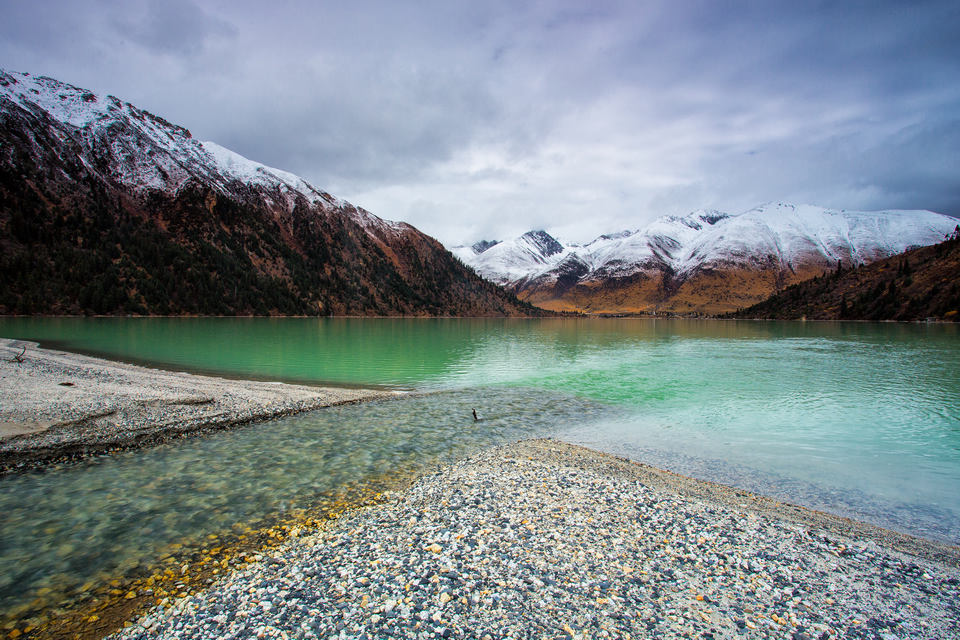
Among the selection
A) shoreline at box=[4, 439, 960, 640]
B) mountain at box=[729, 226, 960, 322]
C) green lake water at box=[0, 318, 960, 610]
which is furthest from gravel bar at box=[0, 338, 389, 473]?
mountain at box=[729, 226, 960, 322]

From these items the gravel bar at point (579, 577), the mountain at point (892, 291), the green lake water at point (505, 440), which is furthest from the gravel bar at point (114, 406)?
the mountain at point (892, 291)

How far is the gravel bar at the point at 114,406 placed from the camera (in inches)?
547

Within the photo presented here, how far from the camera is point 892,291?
14400 centimetres

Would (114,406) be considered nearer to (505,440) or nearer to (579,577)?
(505,440)

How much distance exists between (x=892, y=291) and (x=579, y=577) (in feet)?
625

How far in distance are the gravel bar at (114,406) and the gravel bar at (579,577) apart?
10.3m

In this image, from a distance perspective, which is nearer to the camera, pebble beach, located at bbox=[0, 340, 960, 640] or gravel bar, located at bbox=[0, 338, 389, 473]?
pebble beach, located at bbox=[0, 340, 960, 640]

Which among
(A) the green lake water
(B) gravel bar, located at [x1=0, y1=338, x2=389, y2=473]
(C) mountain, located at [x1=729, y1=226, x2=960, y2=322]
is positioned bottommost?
(A) the green lake water

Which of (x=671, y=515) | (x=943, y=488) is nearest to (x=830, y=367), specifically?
(x=943, y=488)

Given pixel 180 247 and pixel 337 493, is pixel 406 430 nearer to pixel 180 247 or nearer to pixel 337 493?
pixel 337 493

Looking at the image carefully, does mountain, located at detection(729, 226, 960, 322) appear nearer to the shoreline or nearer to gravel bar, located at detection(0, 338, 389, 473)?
the shoreline

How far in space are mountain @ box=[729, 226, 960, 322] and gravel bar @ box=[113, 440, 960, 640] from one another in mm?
170764

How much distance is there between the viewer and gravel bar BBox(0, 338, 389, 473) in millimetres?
13906

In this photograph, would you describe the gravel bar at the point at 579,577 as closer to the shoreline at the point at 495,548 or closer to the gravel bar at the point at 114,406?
the shoreline at the point at 495,548
